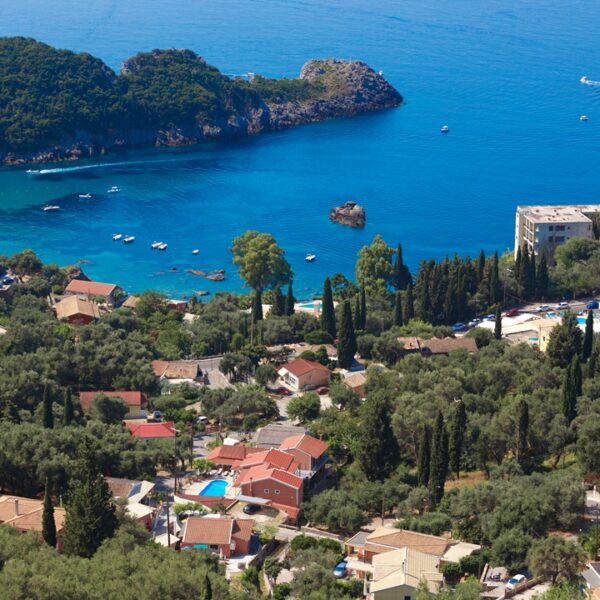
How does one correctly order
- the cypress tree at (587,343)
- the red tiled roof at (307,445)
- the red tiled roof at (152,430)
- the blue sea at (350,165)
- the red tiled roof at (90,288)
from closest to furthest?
the red tiled roof at (307,445) → the red tiled roof at (152,430) → the cypress tree at (587,343) → the red tiled roof at (90,288) → the blue sea at (350,165)

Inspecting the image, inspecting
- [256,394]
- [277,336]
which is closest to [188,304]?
[277,336]

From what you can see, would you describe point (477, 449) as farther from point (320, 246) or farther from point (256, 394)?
point (320, 246)

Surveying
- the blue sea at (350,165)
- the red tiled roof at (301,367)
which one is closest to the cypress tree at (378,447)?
the red tiled roof at (301,367)

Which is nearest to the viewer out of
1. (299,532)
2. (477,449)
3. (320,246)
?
(299,532)

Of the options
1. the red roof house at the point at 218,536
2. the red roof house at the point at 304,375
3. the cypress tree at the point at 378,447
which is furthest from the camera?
the red roof house at the point at 304,375

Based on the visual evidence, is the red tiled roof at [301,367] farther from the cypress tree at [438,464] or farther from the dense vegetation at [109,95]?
the dense vegetation at [109,95]

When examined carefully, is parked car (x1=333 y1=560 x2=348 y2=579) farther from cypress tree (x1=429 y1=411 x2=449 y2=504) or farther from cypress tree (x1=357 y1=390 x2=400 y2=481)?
cypress tree (x1=357 y1=390 x2=400 y2=481)

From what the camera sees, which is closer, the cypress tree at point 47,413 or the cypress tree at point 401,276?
the cypress tree at point 47,413
